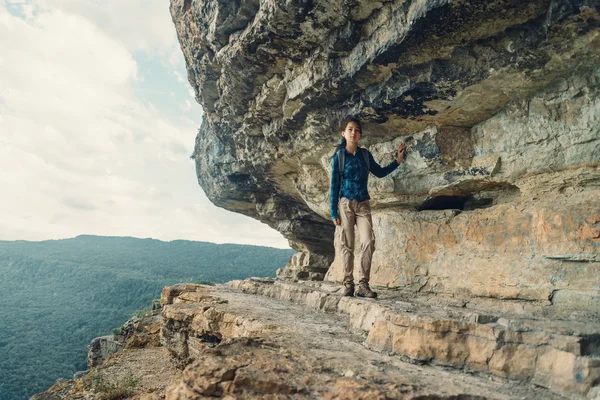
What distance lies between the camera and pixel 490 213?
23.4ft

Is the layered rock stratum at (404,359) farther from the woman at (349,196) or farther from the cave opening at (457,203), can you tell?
the cave opening at (457,203)

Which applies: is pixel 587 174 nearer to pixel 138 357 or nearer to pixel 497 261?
pixel 497 261

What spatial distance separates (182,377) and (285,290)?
5607mm

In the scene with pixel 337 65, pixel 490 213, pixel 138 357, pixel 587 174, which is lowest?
pixel 138 357

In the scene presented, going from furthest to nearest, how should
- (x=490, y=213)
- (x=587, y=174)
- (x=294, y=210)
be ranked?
(x=294, y=210) → (x=490, y=213) → (x=587, y=174)

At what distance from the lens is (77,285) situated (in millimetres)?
110500

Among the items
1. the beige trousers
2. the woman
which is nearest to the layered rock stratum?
the beige trousers

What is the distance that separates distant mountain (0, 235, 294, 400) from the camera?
57.9 metres

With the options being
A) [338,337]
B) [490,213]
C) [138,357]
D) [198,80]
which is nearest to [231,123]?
[198,80]

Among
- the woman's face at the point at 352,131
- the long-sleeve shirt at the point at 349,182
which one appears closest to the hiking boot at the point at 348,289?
the long-sleeve shirt at the point at 349,182

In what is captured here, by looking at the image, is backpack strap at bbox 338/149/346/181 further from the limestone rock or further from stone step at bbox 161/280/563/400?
the limestone rock

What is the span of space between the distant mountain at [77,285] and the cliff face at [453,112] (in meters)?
53.2

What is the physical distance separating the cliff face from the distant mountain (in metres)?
53.2

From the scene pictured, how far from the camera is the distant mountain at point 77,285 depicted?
57875mm
